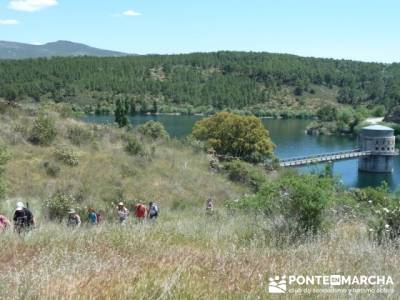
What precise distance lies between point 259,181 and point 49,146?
42.7 feet

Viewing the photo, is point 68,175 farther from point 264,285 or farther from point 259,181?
point 264,285

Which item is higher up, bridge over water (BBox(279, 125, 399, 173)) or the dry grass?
the dry grass

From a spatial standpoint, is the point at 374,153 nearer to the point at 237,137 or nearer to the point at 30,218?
the point at 237,137

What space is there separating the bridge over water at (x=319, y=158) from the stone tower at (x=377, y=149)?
46.2 inches

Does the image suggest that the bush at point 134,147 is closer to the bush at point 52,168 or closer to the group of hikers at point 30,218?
the bush at point 52,168

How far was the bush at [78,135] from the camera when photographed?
98.7ft

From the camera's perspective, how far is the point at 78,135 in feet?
100

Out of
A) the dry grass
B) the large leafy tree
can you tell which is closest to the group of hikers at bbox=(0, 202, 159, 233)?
the dry grass

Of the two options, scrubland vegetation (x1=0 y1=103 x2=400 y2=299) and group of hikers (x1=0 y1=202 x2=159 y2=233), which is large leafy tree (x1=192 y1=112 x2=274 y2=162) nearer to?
group of hikers (x1=0 y1=202 x2=159 y2=233)

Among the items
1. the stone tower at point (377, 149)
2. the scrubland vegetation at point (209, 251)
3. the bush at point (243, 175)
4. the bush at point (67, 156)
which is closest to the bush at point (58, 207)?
the scrubland vegetation at point (209, 251)

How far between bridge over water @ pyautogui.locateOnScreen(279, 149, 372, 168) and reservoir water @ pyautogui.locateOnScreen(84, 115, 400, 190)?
1.05 m

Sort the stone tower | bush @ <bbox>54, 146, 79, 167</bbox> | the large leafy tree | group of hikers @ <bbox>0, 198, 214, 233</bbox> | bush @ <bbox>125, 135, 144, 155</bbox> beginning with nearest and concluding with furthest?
group of hikers @ <bbox>0, 198, 214, 233</bbox> → bush @ <bbox>54, 146, 79, 167</bbox> → bush @ <bbox>125, 135, 144, 155</bbox> → the large leafy tree → the stone tower

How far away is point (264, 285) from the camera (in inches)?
159

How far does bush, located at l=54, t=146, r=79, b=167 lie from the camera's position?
2678cm
